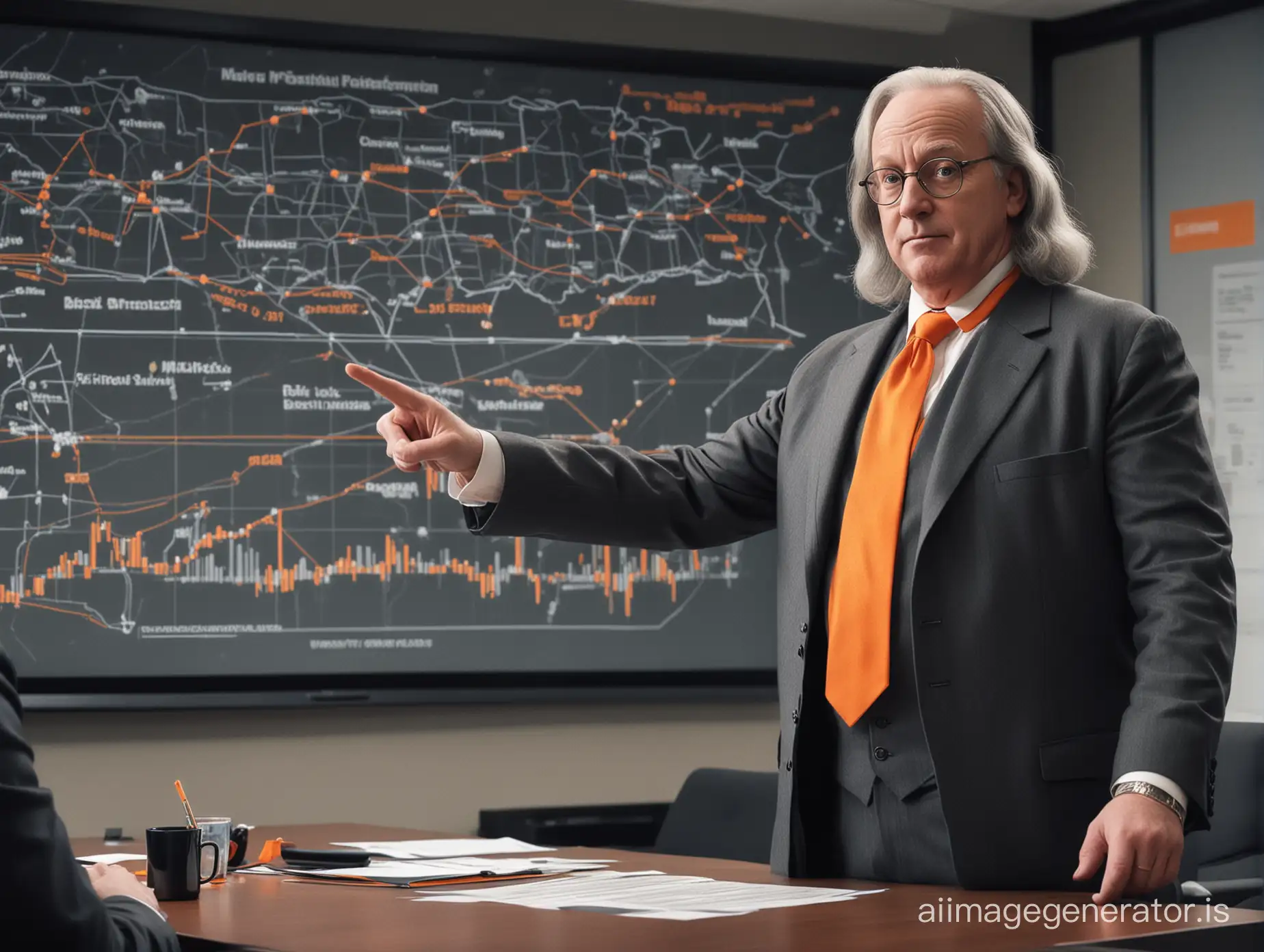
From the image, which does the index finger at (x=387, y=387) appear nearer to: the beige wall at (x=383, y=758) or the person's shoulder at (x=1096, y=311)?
the person's shoulder at (x=1096, y=311)

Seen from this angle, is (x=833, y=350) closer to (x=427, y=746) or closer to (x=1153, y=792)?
(x=1153, y=792)

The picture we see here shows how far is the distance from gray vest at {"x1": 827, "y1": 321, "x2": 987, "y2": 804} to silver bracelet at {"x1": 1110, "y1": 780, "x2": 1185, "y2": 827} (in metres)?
0.23

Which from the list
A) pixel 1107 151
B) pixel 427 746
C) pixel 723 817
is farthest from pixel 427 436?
pixel 1107 151

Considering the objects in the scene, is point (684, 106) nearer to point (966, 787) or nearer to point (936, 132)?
point (936, 132)

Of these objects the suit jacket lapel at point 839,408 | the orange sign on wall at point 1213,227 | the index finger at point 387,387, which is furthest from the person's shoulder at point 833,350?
the orange sign on wall at point 1213,227

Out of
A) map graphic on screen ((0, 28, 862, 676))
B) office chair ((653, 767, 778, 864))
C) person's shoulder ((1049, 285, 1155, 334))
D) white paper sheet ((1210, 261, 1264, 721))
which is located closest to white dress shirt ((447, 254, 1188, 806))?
person's shoulder ((1049, 285, 1155, 334))

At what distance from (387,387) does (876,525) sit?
665mm

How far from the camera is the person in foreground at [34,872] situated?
52.2 inches

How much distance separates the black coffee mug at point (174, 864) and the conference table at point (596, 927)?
3 cm

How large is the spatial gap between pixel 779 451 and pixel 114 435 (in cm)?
208

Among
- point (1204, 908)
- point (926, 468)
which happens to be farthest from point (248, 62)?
point (1204, 908)

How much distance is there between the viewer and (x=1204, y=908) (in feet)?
5.46

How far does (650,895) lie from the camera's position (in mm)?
1804

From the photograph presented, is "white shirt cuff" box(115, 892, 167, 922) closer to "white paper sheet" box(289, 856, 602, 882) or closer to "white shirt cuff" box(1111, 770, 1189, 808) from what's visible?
"white paper sheet" box(289, 856, 602, 882)
